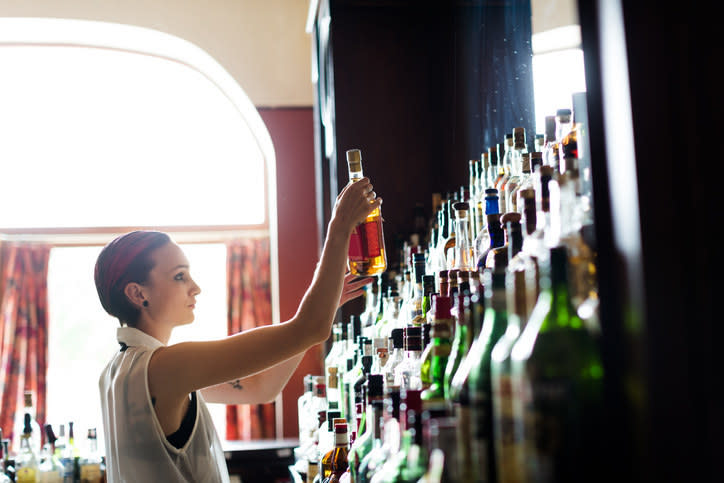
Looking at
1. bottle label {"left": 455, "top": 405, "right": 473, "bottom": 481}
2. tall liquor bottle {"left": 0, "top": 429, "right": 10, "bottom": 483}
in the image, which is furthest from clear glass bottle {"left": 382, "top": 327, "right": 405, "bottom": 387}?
tall liquor bottle {"left": 0, "top": 429, "right": 10, "bottom": 483}

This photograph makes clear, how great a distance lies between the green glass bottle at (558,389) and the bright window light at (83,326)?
4.85 metres

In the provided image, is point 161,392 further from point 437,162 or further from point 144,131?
point 144,131

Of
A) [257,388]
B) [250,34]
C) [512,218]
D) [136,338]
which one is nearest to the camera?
[512,218]

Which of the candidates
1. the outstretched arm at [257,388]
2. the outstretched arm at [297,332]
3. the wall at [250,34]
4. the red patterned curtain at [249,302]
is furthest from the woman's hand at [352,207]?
the red patterned curtain at [249,302]

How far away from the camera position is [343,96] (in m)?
2.46

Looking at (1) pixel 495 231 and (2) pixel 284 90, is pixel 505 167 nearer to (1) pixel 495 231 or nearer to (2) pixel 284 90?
(1) pixel 495 231

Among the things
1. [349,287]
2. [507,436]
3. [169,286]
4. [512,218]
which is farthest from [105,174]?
[507,436]

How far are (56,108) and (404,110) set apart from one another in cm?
417

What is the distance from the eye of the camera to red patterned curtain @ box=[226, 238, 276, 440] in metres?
5.04

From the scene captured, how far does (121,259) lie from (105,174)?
4337mm

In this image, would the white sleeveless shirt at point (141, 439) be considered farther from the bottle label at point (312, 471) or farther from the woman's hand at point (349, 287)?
the woman's hand at point (349, 287)

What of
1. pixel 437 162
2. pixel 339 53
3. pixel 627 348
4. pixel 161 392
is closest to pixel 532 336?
pixel 627 348

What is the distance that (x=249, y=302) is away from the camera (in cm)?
520

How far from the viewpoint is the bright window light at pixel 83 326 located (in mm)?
5387
